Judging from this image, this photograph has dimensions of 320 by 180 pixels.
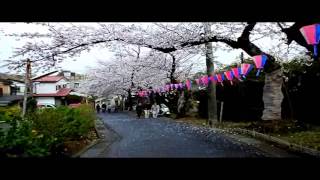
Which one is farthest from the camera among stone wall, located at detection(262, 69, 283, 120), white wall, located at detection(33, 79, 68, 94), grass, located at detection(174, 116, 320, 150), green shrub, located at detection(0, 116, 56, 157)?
white wall, located at detection(33, 79, 68, 94)

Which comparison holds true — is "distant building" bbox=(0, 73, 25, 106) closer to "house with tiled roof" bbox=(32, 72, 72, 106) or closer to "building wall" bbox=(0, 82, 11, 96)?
"building wall" bbox=(0, 82, 11, 96)

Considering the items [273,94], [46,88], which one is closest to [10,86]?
[46,88]

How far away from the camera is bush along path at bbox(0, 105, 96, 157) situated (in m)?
8.00

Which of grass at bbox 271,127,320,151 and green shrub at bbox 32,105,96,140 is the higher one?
green shrub at bbox 32,105,96,140

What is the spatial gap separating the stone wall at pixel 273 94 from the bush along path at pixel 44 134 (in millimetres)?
7083

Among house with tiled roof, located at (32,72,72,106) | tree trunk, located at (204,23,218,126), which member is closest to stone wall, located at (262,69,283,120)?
tree trunk, located at (204,23,218,126)

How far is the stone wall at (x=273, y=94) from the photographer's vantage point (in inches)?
631

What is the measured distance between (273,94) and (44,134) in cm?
933

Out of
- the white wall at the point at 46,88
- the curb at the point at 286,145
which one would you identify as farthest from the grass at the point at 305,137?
the white wall at the point at 46,88

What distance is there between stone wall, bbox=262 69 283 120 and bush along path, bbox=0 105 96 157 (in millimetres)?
7083

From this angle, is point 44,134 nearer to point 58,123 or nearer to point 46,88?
point 58,123

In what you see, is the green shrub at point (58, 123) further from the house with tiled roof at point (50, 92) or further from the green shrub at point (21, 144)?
the house with tiled roof at point (50, 92)

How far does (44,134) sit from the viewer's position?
33.8 feet
